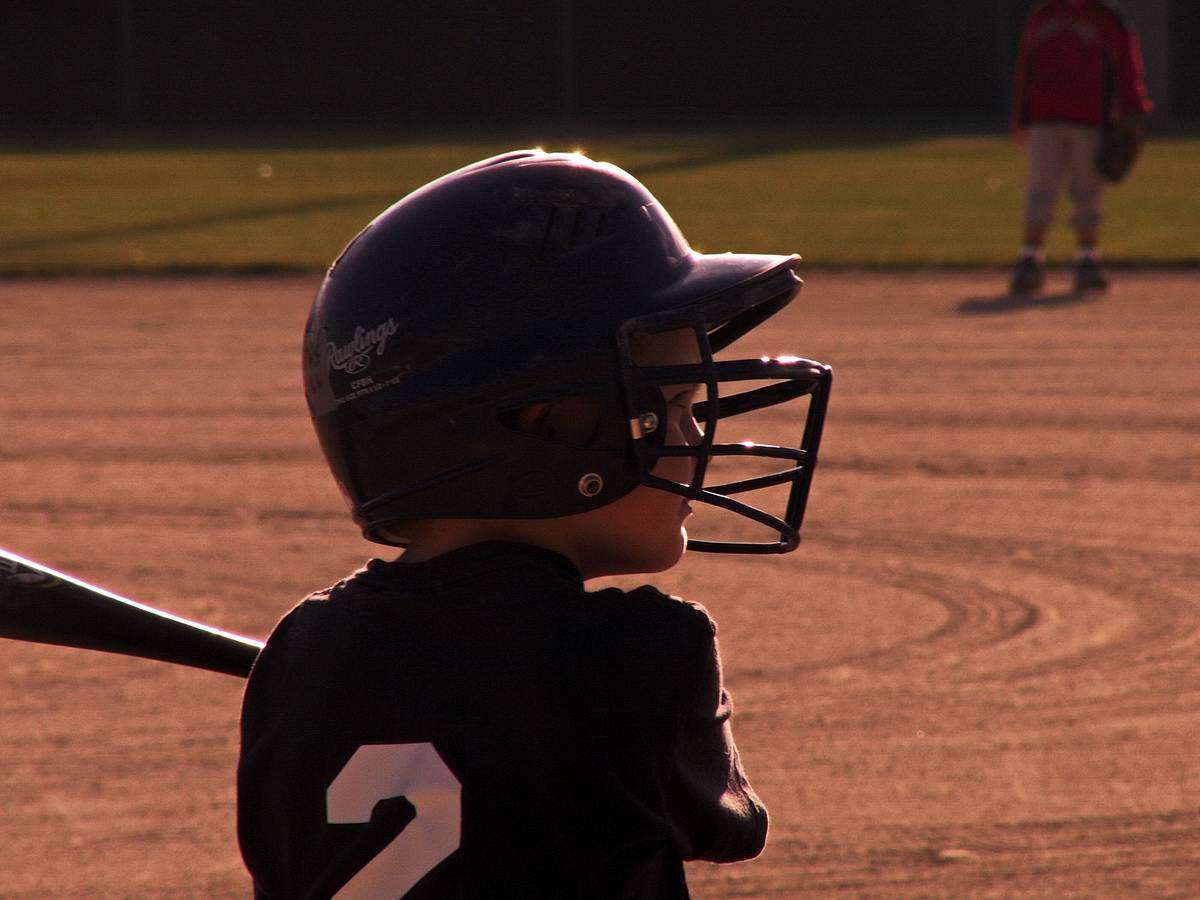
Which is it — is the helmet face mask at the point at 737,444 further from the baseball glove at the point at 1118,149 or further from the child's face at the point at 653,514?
the baseball glove at the point at 1118,149

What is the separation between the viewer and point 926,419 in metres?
7.20

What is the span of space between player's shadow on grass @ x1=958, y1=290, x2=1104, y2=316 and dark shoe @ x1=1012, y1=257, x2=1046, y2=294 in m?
0.07

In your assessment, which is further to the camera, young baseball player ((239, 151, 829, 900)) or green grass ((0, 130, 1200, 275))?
green grass ((0, 130, 1200, 275))

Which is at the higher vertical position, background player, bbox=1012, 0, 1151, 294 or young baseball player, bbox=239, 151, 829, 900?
young baseball player, bbox=239, 151, 829, 900

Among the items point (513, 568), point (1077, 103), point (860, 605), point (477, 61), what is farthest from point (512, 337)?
point (477, 61)

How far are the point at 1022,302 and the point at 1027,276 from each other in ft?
1.22

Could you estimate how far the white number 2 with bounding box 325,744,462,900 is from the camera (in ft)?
4.73

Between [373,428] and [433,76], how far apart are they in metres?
26.9

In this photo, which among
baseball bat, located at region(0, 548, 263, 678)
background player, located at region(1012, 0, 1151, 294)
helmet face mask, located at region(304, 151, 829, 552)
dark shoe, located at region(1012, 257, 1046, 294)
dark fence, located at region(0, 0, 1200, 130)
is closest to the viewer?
helmet face mask, located at region(304, 151, 829, 552)

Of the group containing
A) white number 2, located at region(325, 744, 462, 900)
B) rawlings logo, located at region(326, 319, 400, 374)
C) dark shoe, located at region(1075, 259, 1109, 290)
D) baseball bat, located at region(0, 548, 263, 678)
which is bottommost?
dark shoe, located at region(1075, 259, 1109, 290)

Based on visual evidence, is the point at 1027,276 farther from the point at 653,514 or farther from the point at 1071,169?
the point at 653,514

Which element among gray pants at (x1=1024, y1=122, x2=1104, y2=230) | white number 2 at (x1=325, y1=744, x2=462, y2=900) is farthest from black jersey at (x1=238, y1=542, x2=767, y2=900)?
gray pants at (x1=1024, y1=122, x2=1104, y2=230)

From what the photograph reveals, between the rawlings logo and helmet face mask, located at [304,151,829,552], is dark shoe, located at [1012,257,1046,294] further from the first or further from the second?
the rawlings logo

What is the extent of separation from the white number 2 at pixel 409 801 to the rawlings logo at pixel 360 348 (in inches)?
16.2
